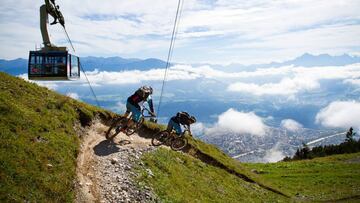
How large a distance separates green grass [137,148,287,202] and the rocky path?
90cm

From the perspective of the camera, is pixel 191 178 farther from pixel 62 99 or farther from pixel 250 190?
pixel 62 99

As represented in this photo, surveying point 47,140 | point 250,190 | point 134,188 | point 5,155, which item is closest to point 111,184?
point 134,188

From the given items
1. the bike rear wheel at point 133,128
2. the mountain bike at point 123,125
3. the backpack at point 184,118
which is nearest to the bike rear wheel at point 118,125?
the mountain bike at point 123,125

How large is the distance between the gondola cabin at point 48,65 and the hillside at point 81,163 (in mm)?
4768

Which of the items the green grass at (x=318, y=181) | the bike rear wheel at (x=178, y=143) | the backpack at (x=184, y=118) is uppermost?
the backpack at (x=184, y=118)

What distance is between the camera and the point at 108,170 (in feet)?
73.9

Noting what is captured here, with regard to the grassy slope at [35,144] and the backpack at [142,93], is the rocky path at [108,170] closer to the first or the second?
the grassy slope at [35,144]

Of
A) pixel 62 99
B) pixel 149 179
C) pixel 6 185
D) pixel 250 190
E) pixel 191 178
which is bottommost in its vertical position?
pixel 250 190

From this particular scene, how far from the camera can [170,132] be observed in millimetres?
31125

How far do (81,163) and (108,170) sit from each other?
1.79 m

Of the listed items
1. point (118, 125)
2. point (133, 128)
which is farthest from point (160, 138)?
point (118, 125)

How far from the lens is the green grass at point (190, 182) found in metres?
22.6

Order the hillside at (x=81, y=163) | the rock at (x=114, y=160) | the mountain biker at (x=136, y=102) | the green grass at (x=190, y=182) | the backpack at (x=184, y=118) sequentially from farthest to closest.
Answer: the backpack at (x=184, y=118) < the mountain biker at (x=136, y=102) < the rock at (x=114, y=160) < the green grass at (x=190, y=182) < the hillside at (x=81, y=163)

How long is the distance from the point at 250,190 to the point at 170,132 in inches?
454
